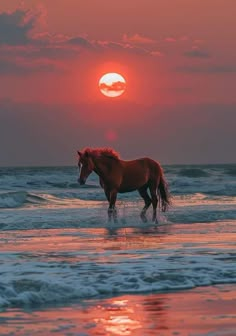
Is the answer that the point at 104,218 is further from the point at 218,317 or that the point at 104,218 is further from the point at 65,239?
the point at 218,317

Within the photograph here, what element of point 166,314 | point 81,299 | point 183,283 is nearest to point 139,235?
point 183,283

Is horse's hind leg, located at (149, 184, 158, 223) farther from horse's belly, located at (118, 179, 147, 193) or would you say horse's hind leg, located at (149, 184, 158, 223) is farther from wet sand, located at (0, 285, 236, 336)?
wet sand, located at (0, 285, 236, 336)

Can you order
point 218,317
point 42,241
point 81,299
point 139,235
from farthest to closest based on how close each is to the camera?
point 139,235
point 42,241
point 81,299
point 218,317

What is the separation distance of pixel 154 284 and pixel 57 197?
1966 centimetres

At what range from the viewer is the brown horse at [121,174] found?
16.6 metres

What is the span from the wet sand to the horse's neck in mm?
9144

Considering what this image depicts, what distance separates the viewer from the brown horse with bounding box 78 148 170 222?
16609mm

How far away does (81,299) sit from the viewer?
7.55 metres

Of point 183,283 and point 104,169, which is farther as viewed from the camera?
point 104,169

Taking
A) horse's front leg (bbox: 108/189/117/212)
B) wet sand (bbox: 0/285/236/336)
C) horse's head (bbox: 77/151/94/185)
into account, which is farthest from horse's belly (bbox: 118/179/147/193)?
wet sand (bbox: 0/285/236/336)

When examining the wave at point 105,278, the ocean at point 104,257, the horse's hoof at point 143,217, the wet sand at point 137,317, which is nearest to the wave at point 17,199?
the ocean at point 104,257

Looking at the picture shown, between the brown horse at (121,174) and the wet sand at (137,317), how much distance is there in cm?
896

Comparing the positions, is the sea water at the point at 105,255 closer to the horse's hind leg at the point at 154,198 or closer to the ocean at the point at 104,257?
the ocean at the point at 104,257

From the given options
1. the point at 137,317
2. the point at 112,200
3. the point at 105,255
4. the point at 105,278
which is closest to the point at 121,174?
the point at 112,200
